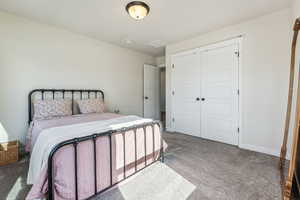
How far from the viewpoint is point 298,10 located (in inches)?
73.5

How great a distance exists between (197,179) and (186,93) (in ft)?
7.51

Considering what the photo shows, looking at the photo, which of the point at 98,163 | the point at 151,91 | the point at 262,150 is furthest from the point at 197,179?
the point at 151,91

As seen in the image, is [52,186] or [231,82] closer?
[52,186]

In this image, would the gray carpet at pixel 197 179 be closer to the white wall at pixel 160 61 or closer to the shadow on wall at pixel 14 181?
the shadow on wall at pixel 14 181

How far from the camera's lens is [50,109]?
2.57 metres

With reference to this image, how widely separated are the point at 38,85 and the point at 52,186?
2289mm

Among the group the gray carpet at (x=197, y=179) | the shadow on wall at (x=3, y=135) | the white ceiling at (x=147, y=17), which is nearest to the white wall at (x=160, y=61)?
the white ceiling at (x=147, y=17)

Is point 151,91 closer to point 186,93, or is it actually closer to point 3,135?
point 186,93

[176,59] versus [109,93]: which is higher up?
[176,59]

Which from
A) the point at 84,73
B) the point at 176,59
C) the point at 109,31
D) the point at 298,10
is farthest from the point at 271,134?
the point at 84,73

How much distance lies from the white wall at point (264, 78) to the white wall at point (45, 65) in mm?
2918

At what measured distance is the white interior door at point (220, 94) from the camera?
2.99 m

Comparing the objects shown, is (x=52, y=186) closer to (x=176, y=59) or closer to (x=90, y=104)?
(x=90, y=104)

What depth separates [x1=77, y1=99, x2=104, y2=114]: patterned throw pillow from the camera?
3.06m
